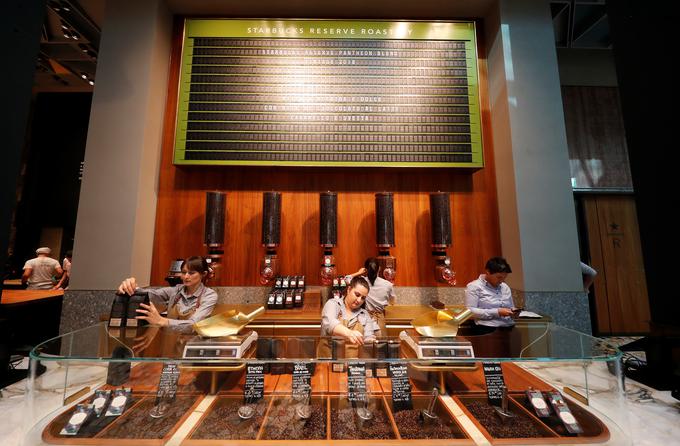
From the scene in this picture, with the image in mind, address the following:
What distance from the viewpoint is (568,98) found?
476cm

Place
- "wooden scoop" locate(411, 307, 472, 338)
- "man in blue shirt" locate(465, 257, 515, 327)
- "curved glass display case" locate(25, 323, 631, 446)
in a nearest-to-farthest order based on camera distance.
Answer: "curved glass display case" locate(25, 323, 631, 446), "wooden scoop" locate(411, 307, 472, 338), "man in blue shirt" locate(465, 257, 515, 327)

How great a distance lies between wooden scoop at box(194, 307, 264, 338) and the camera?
1.30 meters

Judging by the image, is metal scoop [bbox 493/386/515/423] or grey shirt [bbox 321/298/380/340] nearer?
metal scoop [bbox 493/386/515/423]

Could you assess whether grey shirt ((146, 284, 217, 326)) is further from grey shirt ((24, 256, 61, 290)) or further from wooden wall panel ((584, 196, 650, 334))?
wooden wall panel ((584, 196, 650, 334))

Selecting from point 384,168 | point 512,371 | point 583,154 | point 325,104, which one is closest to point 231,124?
point 325,104

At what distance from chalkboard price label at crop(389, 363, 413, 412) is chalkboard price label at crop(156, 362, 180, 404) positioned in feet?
2.95

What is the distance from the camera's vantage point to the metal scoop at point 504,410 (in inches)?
46.8

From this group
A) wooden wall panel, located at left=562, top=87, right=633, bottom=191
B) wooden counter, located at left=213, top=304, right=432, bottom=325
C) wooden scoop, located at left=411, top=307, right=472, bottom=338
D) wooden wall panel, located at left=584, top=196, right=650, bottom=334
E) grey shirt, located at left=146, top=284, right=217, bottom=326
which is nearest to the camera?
wooden scoop, located at left=411, top=307, right=472, bottom=338

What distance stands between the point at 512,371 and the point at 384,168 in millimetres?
2406

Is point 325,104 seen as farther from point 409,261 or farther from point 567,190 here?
point 567,190

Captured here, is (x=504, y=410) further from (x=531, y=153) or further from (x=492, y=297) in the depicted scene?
(x=531, y=153)

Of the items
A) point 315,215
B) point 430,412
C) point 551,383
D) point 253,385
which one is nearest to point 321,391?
point 253,385

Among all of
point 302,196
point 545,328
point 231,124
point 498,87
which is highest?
point 498,87

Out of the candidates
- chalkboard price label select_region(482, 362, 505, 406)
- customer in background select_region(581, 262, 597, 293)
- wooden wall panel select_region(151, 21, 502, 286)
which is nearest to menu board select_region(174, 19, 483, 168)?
wooden wall panel select_region(151, 21, 502, 286)
